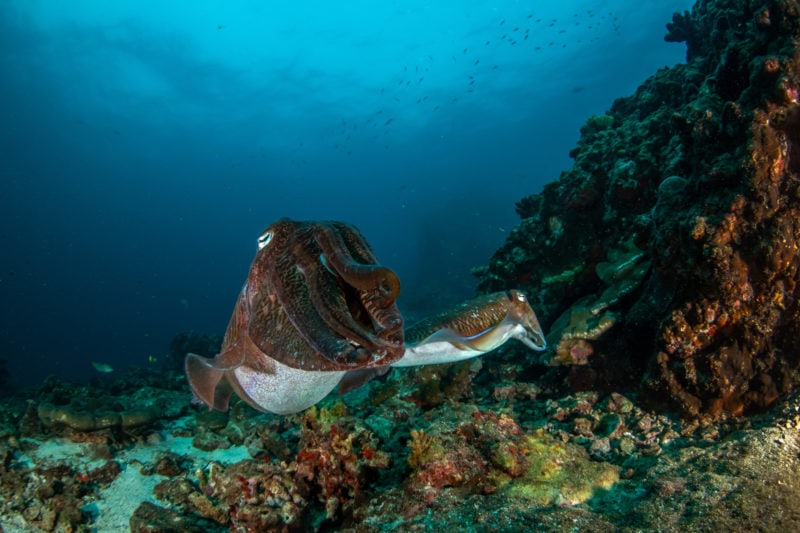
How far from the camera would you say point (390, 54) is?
5178cm

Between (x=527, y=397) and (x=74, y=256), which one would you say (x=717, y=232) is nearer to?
(x=527, y=397)

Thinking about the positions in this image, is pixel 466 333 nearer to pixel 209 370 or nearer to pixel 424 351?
pixel 424 351

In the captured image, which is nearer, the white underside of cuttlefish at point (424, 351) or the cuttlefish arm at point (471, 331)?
the white underside of cuttlefish at point (424, 351)

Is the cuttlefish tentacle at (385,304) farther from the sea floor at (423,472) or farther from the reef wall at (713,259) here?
the reef wall at (713,259)

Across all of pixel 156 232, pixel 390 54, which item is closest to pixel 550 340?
pixel 390 54

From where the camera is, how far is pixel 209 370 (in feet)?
9.78

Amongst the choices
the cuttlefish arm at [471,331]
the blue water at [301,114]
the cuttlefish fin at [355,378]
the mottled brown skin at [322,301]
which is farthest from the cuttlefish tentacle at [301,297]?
the blue water at [301,114]

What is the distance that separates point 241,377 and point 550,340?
4476 mm

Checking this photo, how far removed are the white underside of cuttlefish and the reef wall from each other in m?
1.46

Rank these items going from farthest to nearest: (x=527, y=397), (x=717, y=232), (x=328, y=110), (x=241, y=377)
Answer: (x=328, y=110) < (x=527, y=397) < (x=717, y=232) < (x=241, y=377)

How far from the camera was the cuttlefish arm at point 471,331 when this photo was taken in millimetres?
3422

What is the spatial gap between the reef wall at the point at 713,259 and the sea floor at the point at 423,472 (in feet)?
1.43

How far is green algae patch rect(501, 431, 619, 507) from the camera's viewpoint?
3.04 meters

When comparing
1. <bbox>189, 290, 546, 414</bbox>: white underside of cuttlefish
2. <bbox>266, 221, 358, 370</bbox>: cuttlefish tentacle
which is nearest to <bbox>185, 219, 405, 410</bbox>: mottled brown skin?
<bbox>266, 221, 358, 370</bbox>: cuttlefish tentacle
